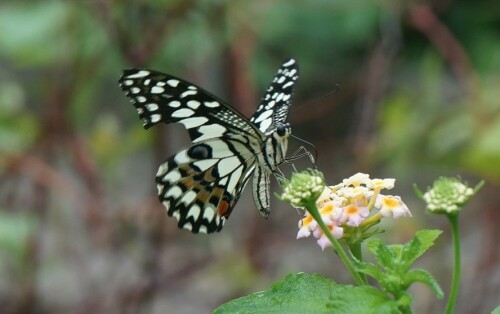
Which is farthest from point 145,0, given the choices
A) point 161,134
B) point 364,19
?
point 364,19

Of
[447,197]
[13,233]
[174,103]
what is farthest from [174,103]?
[13,233]

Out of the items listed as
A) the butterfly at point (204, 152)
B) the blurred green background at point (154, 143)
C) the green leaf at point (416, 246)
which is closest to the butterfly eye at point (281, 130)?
the butterfly at point (204, 152)

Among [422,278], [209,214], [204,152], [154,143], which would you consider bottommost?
[422,278]

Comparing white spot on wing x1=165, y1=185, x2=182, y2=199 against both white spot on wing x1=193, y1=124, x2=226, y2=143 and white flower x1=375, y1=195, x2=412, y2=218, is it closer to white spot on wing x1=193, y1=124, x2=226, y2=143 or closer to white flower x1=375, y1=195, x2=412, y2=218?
white spot on wing x1=193, y1=124, x2=226, y2=143

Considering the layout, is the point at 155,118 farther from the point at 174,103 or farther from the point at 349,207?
the point at 349,207

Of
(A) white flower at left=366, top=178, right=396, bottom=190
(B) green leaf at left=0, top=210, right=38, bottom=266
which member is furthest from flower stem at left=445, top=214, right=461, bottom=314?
(B) green leaf at left=0, top=210, right=38, bottom=266

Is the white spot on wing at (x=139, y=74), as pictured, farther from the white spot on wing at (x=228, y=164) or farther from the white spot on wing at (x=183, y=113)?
the white spot on wing at (x=228, y=164)

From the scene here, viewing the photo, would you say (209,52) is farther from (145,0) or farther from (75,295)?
(75,295)
